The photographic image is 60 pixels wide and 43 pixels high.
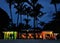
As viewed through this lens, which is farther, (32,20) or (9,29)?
(32,20)

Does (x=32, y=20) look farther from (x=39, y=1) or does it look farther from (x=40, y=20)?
(x=39, y=1)

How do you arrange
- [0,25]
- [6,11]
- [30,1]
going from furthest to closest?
[30,1] → [6,11] → [0,25]

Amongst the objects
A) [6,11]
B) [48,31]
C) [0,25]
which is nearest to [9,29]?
[0,25]

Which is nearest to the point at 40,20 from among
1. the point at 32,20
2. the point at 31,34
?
the point at 32,20

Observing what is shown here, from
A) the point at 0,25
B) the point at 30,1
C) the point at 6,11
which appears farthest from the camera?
the point at 30,1

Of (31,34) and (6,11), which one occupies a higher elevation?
(6,11)

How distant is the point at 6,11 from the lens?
88.6 feet

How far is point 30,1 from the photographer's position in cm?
2916

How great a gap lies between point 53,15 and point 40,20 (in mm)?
2320

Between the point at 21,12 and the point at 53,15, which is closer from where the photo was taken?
the point at 53,15

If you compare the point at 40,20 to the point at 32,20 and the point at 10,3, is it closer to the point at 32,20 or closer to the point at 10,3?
the point at 32,20

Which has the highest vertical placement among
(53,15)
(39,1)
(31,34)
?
(39,1)

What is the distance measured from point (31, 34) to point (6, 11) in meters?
4.49

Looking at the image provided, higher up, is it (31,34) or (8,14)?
(8,14)
